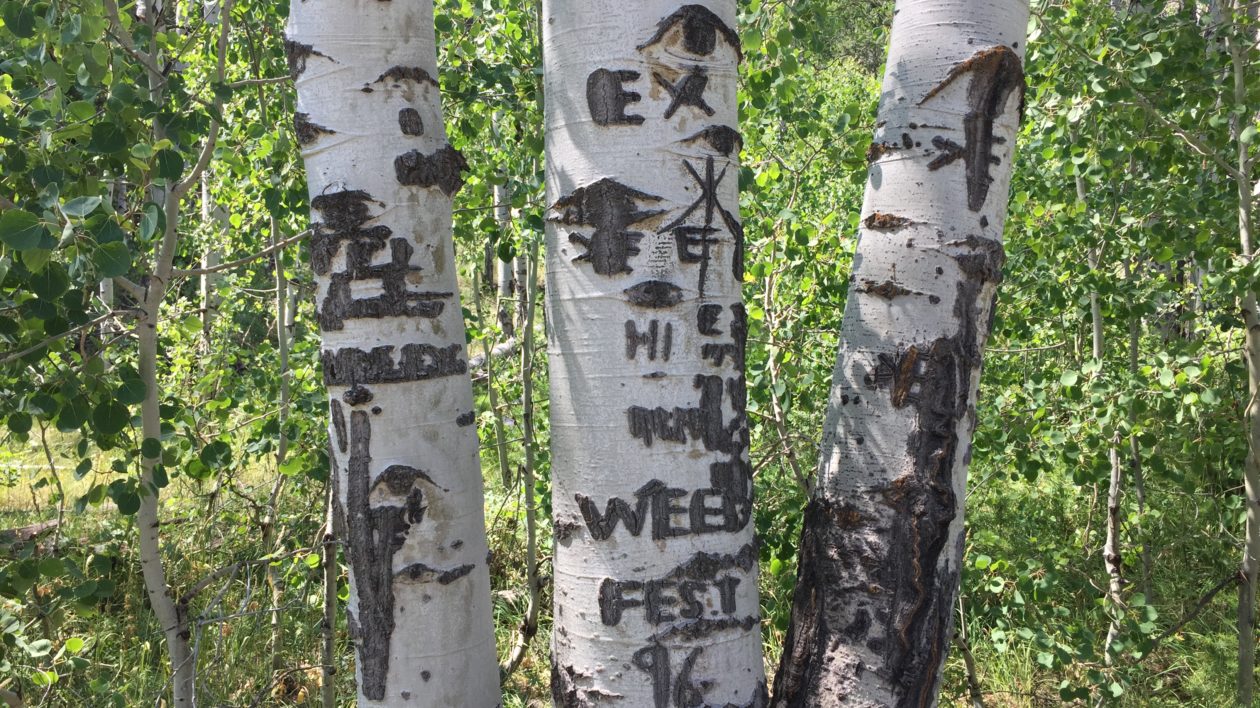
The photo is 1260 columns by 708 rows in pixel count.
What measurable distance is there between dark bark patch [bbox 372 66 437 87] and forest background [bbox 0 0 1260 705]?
50 centimetres

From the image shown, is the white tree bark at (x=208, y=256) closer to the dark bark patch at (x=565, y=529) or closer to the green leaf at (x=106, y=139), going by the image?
the green leaf at (x=106, y=139)

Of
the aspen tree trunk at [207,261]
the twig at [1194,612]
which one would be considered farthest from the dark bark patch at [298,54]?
the aspen tree trunk at [207,261]

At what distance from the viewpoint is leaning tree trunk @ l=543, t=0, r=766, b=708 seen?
45.1 inches

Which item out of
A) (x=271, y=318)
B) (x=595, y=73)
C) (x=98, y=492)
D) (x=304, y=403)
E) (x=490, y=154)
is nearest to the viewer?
(x=595, y=73)

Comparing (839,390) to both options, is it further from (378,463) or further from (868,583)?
(378,463)

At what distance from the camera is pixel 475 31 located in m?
3.13

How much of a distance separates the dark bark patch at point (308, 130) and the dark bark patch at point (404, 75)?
102mm

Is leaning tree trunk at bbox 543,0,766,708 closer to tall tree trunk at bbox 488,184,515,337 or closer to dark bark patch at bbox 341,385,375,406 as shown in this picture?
dark bark patch at bbox 341,385,375,406

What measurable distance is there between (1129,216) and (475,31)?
2263 mm

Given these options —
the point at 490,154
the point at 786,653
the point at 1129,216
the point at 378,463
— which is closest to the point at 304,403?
the point at 490,154

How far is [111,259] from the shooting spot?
1.44 m

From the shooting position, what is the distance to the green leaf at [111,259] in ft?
4.69

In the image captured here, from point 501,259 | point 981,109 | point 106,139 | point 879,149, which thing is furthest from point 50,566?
point 981,109

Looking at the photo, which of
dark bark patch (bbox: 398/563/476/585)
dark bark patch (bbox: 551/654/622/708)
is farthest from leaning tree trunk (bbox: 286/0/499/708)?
dark bark patch (bbox: 551/654/622/708)
